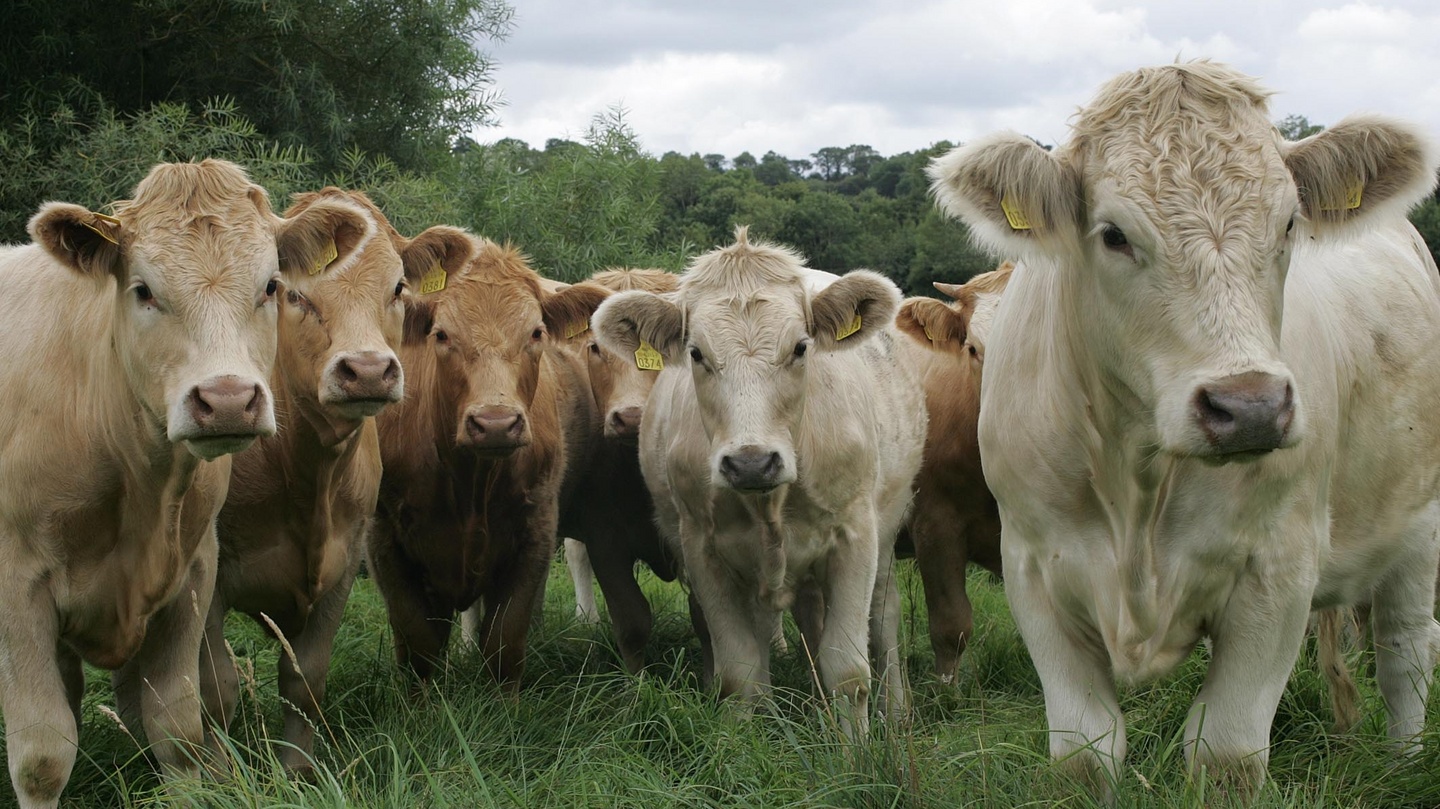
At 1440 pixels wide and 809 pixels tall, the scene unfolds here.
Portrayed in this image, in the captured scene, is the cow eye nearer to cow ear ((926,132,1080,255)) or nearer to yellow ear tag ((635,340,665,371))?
cow ear ((926,132,1080,255))

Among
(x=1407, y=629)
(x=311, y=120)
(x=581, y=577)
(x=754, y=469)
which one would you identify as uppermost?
(x=311, y=120)

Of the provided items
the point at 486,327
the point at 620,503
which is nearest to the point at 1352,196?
the point at 486,327

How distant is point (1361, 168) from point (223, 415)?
3.19m

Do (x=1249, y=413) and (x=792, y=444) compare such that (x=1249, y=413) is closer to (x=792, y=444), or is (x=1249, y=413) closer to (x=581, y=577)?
(x=792, y=444)

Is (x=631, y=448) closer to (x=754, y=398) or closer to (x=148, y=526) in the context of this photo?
(x=754, y=398)

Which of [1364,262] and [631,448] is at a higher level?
[1364,262]

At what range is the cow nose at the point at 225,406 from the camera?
3.75 m

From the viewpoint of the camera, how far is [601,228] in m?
12.9

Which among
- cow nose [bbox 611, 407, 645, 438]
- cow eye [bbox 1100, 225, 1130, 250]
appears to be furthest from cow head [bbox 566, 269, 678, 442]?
cow eye [bbox 1100, 225, 1130, 250]

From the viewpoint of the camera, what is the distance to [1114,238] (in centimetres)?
338

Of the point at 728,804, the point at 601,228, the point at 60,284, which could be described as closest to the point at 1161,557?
the point at 728,804

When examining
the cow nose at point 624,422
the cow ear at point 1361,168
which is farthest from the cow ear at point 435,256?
the cow ear at point 1361,168

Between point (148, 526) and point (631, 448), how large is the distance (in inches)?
122

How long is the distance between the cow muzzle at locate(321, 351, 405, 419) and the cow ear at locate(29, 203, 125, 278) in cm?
84
